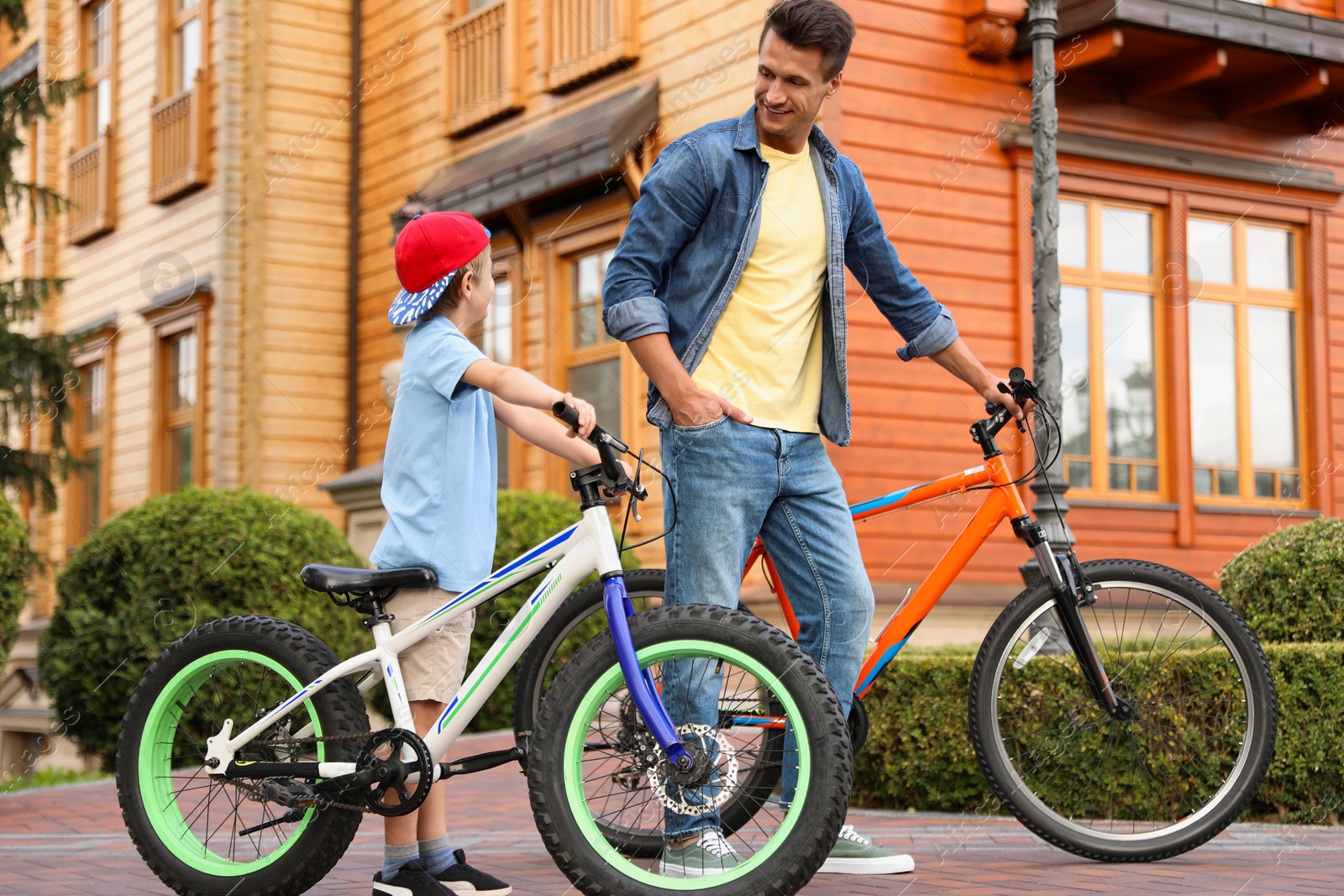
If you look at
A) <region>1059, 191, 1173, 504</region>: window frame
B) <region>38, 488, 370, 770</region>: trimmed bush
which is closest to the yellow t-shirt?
<region>38, 488, 370, 770</region>: trimmed bush

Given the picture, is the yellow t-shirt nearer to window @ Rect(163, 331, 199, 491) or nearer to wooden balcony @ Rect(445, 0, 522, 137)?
wooden balcony @ Rect(445, 0, 522, 137)

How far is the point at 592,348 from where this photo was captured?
39.3ft

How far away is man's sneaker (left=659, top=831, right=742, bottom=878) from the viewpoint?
323 cm

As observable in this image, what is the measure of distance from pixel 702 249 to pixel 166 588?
5783 mm

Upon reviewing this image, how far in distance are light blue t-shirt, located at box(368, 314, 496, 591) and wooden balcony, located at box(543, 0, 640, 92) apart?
26.6ft

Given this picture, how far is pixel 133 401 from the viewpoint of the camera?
57.1 feet

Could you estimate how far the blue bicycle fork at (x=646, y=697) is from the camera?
320cm

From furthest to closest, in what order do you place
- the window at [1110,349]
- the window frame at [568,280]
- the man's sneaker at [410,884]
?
1. the window frame at [568,280]
2. the window at [1110,349]
3. the man's sneaker at [410,884]

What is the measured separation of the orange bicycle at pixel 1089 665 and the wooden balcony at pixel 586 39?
770 cm

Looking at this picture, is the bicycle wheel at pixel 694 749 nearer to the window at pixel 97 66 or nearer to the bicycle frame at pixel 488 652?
the bicycle frame at pixel 488 652

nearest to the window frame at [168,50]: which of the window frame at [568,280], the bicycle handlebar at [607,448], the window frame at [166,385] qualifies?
the window frame at [166,385]

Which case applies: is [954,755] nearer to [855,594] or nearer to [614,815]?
[855,594]

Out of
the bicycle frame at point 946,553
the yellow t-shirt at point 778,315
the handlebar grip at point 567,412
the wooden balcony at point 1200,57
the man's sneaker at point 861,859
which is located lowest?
the man's sneaker at point 861,859

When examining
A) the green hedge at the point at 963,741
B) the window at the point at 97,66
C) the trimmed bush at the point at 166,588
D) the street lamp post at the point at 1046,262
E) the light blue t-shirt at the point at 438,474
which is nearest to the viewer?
the light blue t-shirt at the point at 438,474
